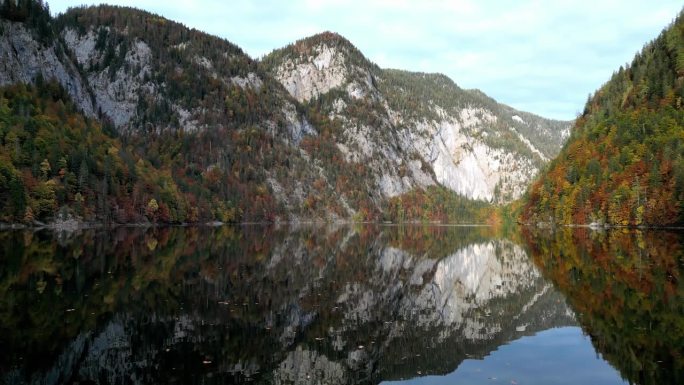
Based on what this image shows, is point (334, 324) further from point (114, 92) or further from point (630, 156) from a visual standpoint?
point (114, 92)

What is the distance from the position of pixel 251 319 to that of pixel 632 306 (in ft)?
50.1

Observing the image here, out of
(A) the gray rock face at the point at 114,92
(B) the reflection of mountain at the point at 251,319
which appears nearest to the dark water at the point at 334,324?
(B) the reflection of mountain at the point at 251,319

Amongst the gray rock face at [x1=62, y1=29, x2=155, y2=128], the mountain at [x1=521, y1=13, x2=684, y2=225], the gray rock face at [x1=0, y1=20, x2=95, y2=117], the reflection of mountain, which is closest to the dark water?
the reflection of mountain

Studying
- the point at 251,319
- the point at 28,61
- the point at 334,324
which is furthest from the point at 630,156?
the point at 28,61

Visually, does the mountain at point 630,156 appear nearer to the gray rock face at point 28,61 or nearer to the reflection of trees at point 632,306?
the reflection of trees at point 632,306

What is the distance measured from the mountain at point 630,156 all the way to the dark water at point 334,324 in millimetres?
63745

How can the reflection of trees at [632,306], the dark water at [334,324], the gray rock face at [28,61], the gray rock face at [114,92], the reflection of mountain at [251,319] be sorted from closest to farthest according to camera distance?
the dark water at [334,324]
the reflection of mountain at [251,319]
the reflection of trees at [632,306]
the gray rock face at [28,61]
the gray rock face at [114,92]

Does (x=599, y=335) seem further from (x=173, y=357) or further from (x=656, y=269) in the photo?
(x=656, y=269)

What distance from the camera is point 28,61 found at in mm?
127812

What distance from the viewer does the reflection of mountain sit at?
543 inches

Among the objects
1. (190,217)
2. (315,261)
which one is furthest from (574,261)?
(190,217)

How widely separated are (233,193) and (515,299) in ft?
496

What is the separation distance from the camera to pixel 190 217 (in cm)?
13150

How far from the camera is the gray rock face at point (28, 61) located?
120188 millimetres
